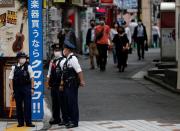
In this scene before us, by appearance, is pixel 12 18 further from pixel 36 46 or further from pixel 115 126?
pixel 115 126

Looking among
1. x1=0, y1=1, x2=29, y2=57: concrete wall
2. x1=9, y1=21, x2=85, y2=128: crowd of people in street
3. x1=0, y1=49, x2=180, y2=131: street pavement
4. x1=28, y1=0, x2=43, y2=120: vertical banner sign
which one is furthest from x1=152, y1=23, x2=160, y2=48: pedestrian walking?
x1=9, y1=21, x2=85, y2=128: crowd of people in street

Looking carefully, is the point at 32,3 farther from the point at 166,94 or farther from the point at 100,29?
the point at 100,29

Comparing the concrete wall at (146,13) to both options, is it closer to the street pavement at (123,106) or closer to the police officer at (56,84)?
the street pavement at (123,106)

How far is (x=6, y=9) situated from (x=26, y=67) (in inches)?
58.9

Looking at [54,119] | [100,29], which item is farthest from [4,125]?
[100,29]

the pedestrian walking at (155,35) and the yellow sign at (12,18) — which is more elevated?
the yellow sign at (12,18)

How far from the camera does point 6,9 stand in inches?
533

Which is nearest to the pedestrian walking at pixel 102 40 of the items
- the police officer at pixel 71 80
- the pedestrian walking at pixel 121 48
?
the pedestrian walking at pixel 121 48

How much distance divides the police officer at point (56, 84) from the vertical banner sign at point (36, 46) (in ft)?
1.39

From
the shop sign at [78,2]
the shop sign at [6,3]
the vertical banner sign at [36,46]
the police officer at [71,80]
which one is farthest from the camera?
the shop sign at [78,2]

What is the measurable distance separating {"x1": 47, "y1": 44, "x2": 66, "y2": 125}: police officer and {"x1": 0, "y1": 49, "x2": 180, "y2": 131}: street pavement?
0.25 meters

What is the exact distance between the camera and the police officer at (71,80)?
41.3 feet

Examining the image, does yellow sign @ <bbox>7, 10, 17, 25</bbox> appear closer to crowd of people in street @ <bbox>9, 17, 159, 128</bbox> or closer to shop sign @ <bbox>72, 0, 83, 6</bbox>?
crowd of people in street @ <bbox>9, 17, 159, 128</bbox>

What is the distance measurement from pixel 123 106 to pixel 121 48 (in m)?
8.91
